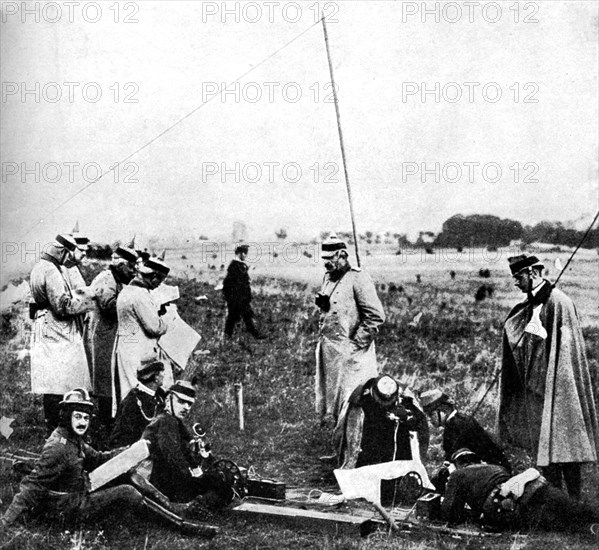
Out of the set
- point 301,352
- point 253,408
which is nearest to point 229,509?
point 253,408

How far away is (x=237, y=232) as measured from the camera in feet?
25.2

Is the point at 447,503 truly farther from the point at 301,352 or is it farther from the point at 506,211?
the point at 506,211

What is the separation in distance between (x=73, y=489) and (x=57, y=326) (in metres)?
1.47

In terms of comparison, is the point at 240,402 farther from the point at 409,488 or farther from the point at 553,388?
the point at 553,388

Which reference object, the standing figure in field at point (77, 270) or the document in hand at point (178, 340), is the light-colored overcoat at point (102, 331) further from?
the document in hand at point (178, 340)

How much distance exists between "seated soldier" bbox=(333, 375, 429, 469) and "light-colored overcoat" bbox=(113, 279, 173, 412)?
62.6 inches

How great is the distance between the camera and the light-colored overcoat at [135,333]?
7.38 meters

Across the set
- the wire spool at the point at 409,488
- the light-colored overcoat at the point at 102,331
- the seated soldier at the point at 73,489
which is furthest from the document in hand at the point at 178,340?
the wire spool at the point at 409,488

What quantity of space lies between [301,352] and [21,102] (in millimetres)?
3404

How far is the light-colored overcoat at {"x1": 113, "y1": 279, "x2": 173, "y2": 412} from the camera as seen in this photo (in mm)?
7383

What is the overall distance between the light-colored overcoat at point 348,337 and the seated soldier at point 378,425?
12 centimetres

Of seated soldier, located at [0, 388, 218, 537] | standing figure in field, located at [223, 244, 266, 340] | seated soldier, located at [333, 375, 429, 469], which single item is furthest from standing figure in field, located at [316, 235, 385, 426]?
seated soldier, located at [0, 388, 218, 537]

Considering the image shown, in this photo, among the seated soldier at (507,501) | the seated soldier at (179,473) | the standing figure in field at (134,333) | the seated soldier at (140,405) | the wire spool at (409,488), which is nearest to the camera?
the seated soldier at (507,501)

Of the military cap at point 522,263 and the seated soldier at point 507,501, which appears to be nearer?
the seated soldier at point 507,501
